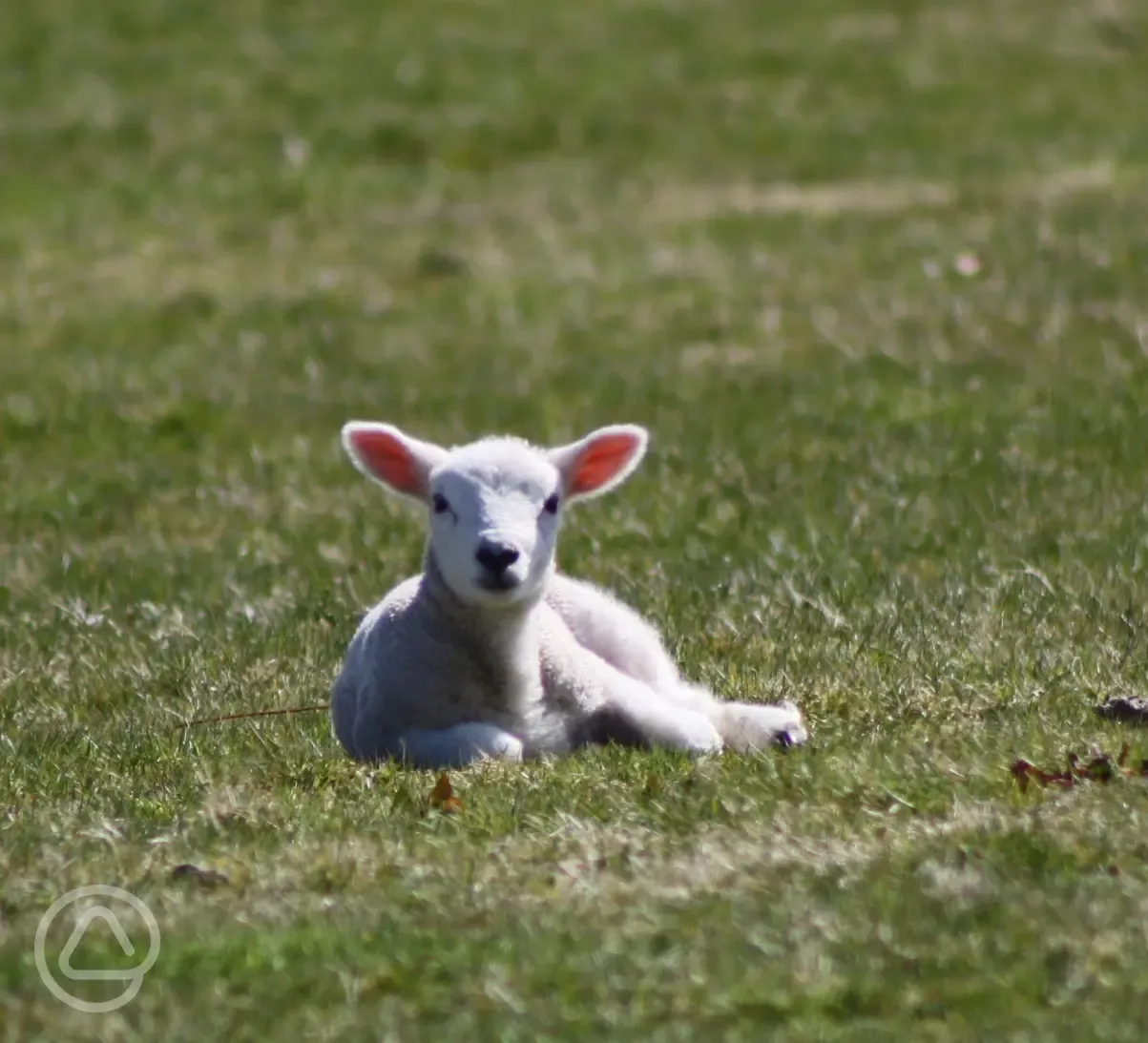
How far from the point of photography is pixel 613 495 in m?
10.5

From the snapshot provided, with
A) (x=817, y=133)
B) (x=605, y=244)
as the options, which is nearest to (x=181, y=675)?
(x=605, y=244)

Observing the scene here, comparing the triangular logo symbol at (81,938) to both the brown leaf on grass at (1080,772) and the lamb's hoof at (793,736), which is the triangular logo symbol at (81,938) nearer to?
the lamb's hoof at (793,736)

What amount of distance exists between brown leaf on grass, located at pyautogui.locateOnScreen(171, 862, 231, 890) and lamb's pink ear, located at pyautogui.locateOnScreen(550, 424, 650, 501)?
188 centimetres

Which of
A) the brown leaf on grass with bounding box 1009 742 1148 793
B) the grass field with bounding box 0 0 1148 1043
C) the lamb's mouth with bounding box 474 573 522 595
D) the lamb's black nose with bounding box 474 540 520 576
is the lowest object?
the grass field with bounding box 0 0 1148 1043

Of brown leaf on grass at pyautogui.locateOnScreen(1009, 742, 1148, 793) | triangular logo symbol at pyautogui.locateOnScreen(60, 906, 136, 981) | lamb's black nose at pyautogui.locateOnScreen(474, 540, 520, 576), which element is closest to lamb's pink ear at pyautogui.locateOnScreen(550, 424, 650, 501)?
lamb's black nose at pyautogui.locateOnScreen(474, 540, 520, 576)

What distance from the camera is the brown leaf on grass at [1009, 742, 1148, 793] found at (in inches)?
225

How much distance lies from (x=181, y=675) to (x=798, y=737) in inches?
101

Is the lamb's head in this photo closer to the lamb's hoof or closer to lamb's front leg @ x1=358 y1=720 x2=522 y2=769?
lamb's front leg @ x1=358 y1=720 x2=522 y2=769

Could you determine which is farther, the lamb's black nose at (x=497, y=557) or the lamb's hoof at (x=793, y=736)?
the lamb's hoof at (x=793, y=736)

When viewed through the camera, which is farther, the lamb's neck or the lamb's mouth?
the lamb's neck

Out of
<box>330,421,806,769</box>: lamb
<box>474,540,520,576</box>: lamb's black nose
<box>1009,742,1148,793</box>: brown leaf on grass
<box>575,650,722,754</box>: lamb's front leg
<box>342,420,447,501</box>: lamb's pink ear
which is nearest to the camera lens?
<box>1009,742,1148,793</box>: brown leaf on grass

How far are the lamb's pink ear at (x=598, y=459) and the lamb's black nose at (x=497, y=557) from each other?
0.67 m

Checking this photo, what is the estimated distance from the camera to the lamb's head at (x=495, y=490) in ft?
20.5

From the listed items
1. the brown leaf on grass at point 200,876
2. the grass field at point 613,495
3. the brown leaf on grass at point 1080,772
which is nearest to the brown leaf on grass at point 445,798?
the grass field at point 613,495
